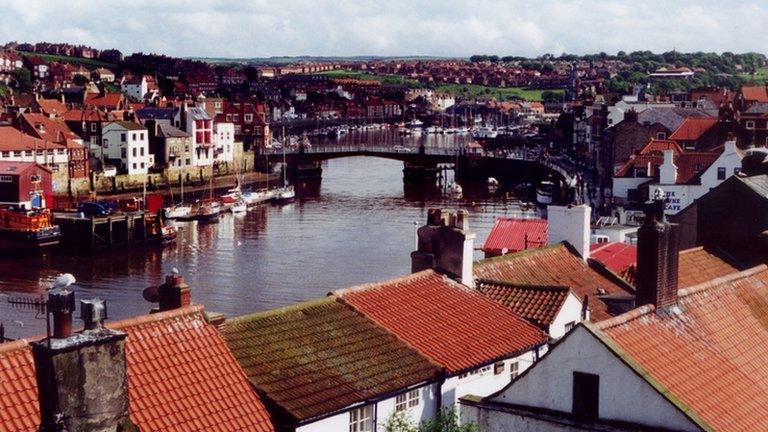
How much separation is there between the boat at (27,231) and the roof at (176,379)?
5590 cm

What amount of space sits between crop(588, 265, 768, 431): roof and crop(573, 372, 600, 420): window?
52cm

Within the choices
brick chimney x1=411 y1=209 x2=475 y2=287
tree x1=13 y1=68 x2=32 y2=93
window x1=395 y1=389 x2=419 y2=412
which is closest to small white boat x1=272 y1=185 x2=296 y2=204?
brick chimney x1=411 y1=209 x2=475 y2=287

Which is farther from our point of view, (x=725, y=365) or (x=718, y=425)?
(x=725, y=365)

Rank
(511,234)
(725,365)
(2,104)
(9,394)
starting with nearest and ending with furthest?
(9,394), (725,365), (511,234), (2,104)

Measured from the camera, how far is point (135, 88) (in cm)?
18162

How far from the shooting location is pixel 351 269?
58625 mm

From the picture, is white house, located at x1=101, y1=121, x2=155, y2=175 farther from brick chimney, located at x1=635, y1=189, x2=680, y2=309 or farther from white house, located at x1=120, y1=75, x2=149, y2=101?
brick chimney, located at x1=635, y1=189, x2=680, y2=309

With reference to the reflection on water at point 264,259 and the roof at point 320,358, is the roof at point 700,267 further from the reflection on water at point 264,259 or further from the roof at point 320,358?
the reflection on water at point 264,259

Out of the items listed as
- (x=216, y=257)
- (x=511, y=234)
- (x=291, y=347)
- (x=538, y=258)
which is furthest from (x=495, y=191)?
(x=291, y=347)

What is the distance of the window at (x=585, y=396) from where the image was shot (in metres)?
13.5

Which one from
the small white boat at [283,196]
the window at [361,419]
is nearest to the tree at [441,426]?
the window at [361,419]

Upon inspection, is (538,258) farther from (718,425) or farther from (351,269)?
(351,269)

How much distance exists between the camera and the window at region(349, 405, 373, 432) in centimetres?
1551

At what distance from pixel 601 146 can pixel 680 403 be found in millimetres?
87287
